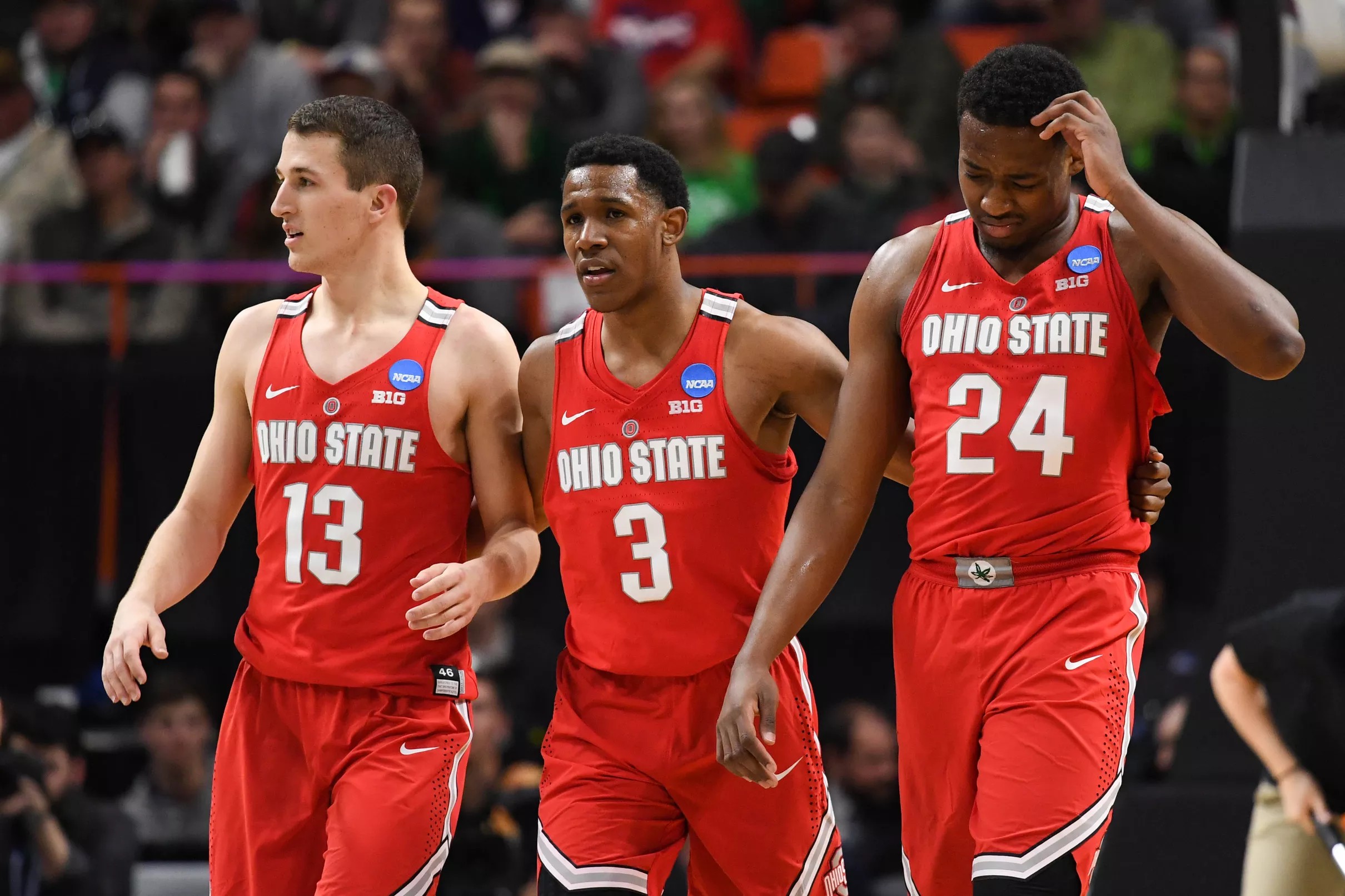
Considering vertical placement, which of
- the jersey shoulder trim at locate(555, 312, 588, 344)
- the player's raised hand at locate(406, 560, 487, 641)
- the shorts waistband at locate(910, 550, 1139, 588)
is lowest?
the player's raised hand at locate(406, 560, 487, 641)

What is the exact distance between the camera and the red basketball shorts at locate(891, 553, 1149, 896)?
4312 millimetres

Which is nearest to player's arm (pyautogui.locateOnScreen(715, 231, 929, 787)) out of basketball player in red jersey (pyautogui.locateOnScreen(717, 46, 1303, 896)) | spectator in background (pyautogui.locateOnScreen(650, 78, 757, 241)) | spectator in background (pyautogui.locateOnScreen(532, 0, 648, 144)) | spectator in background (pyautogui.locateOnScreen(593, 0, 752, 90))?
basketball player in red jersey (pyautogui.locateOnScreen(717, 46, 1303, 896))

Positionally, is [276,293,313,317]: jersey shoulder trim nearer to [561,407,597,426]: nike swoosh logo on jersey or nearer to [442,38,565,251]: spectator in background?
[561,407,597,426]: nike swoosh logo on jersey

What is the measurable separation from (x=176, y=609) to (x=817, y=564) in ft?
17.8

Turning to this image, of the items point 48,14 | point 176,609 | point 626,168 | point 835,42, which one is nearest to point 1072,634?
point 626,168

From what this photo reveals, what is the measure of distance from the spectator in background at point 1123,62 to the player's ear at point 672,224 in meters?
6.09

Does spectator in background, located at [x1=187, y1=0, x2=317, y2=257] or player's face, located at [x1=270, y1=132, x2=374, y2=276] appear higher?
spectator in background, located at [x1=187, y1=0, x2=317, y2=257]

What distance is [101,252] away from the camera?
10.2 m

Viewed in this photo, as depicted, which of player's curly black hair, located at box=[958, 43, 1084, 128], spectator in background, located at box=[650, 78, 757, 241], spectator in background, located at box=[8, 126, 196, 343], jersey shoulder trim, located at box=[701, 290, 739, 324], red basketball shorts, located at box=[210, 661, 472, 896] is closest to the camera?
player's curly black hair, located at box=[958, 43, 1084, 128]

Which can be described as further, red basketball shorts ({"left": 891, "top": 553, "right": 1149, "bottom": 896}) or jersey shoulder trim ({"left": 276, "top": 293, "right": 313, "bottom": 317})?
jersey shoulder trim ({"left": 276, "top": 293, "right": 313, "bottom": 317})

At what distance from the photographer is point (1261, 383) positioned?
286 inches

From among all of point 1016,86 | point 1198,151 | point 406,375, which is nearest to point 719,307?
point 406,375

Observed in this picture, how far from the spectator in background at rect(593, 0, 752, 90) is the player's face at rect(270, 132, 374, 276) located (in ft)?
24.3

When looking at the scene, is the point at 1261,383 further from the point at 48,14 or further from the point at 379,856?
the point at 48,14
